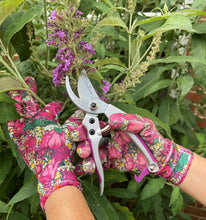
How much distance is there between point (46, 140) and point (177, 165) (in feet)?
1.12

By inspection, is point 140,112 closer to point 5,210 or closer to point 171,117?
point 171,117

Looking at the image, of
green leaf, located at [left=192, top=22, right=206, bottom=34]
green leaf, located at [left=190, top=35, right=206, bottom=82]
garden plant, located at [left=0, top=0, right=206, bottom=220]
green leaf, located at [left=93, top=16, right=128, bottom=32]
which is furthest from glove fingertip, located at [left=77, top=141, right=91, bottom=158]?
green leaf, located at [left=192, top=22, right=206, bottom=34]

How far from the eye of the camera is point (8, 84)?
486mm

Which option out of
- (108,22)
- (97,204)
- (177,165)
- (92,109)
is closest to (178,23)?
(108,22)

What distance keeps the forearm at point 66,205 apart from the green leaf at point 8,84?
0.24m

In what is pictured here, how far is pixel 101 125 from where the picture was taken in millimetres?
542

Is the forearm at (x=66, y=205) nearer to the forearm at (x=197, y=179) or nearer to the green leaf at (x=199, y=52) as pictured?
the forearm at (x=197, y=179)

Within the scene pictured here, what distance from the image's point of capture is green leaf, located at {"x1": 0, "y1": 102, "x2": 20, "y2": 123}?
1.64ft

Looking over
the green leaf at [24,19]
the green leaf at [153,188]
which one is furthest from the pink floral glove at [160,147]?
the green leaf at [24,19]

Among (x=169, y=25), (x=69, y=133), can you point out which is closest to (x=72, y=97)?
(x=69, y=133)

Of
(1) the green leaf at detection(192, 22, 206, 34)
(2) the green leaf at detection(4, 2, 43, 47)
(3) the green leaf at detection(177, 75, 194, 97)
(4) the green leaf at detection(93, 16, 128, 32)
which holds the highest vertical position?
(2) the green leaf at detection(4, 2, 43, 47)

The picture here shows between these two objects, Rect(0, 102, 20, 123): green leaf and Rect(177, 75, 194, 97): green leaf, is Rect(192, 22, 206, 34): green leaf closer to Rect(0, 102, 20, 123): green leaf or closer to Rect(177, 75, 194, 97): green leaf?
Rect(177, 75, 194, 97): green leaf

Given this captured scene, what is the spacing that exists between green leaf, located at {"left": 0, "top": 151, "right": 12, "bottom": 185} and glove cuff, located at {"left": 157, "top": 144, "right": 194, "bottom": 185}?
433mm

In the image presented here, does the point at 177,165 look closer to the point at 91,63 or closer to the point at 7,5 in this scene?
the point at 91,63
